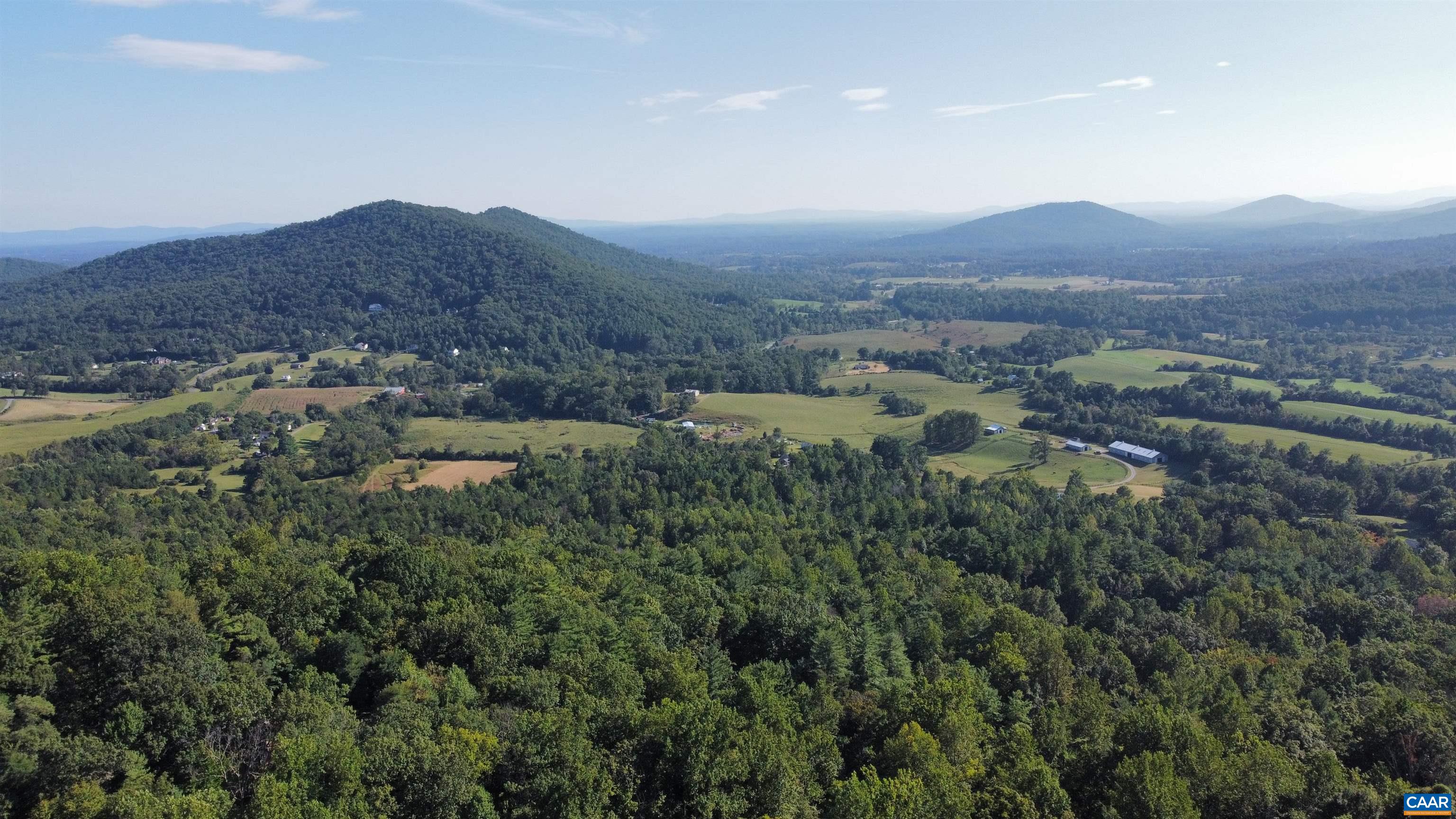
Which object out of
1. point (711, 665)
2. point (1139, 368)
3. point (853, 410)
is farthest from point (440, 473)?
point (1139, 368)

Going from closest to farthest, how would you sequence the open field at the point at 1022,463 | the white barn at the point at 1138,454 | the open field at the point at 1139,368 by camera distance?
the open field at the point at 1022,463, the white barn at the point at 1138,454, the open field at the point at 1139,368

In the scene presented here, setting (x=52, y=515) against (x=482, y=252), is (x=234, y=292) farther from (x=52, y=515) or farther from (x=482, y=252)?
(x=52, y=515)

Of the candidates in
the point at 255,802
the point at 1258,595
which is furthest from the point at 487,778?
the point at 1258,595

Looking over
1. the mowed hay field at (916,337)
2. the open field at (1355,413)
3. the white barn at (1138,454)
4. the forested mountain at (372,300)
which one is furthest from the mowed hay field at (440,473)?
the open field at (1355,413)

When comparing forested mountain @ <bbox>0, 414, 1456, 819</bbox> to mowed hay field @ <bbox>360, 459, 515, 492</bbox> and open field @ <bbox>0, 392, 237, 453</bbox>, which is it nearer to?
mowed hay field @ <bbox>360, 459, 515, 492</bbox>

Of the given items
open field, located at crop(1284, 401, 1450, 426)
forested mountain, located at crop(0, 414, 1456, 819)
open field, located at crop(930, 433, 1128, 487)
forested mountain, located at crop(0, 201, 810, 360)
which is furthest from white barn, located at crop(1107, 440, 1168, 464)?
forested mountain, located at crop(0, 201, 810, 360)

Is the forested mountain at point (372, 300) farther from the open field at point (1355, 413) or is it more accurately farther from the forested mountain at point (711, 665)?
the open field at point (1355, 413)
